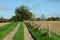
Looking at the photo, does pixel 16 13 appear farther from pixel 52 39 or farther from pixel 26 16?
pixel 52 39

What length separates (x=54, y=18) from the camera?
138500mm

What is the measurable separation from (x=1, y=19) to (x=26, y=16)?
64.1 ft

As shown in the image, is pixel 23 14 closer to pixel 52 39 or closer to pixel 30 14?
pixel 30 14

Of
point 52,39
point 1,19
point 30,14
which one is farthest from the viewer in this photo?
point 30,14

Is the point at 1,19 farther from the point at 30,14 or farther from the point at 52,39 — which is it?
the point at 52,39

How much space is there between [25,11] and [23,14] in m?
3.30

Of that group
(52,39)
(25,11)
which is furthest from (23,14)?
(52,39)

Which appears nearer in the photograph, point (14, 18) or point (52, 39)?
point (52, 39)

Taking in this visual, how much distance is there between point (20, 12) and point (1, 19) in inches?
783

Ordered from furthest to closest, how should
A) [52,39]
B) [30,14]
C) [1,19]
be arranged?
1. [30,14]
2. [1,19]
3. [52,39]

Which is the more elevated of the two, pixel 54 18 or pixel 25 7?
pixel 25 7

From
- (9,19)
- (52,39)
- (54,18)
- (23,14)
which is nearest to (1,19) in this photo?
(9,19)

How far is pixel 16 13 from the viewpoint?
15088 cm

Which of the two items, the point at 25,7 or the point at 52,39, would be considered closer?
the point at 52,39
